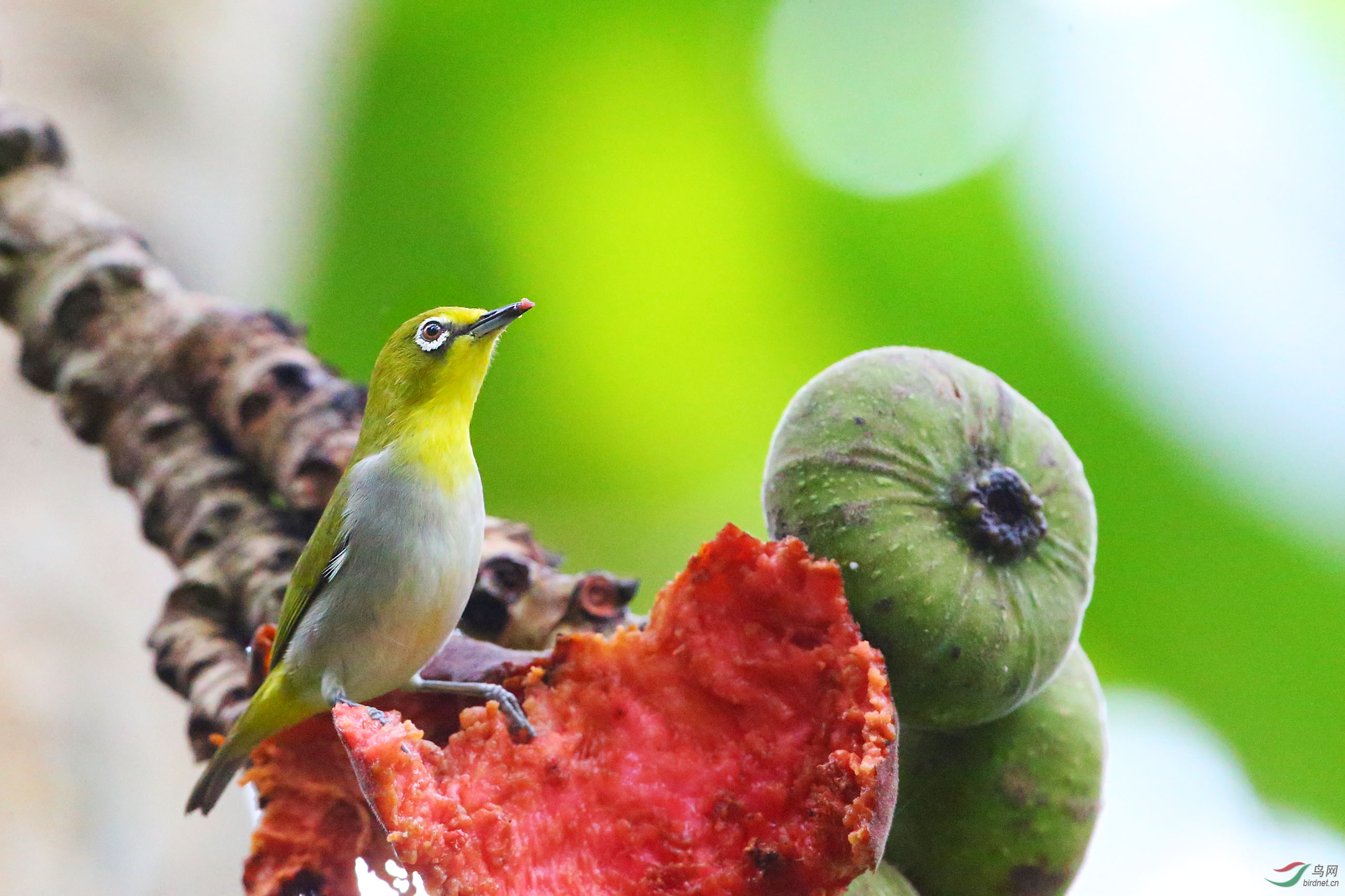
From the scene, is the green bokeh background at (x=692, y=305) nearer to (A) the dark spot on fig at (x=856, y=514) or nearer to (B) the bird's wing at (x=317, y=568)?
(B) the bird's wing at (x=317, y=568)

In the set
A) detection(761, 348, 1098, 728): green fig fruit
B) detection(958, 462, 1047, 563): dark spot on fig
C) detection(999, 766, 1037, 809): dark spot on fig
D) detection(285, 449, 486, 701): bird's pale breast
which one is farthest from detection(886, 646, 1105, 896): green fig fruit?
detection(285, 449, 486, 701): bird's pale breast

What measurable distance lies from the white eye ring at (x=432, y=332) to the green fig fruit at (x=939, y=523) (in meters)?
0.46

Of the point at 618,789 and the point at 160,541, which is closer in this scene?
the point at 618,789

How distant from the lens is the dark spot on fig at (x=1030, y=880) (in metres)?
1.36

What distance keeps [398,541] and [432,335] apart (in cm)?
24

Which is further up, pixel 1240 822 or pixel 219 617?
pixel 219 617

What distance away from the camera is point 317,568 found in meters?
1.12

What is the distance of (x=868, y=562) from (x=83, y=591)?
2505 millimetres

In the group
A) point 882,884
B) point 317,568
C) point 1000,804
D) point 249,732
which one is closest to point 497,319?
point 317,568

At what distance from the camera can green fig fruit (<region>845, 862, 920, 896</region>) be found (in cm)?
116

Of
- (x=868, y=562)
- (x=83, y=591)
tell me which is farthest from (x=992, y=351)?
(x=83, y=591)

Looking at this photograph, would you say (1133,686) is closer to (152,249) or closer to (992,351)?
(992,351)

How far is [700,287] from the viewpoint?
2902 mm

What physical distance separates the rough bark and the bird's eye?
1.61ft
